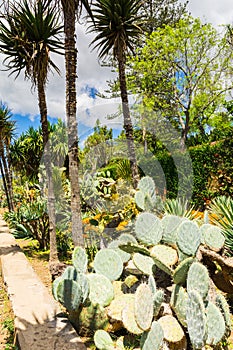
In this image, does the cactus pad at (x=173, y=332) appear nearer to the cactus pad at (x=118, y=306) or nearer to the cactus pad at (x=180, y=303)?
the cactus pad at (x=180, y=303)

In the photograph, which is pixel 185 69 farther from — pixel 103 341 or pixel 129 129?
pixel 103 341

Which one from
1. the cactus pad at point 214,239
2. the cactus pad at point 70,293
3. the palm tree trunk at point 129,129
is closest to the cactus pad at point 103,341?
the cactus pad at point 70,293

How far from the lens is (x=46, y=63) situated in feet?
20.7

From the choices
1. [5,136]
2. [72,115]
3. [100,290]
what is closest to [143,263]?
[100,290]

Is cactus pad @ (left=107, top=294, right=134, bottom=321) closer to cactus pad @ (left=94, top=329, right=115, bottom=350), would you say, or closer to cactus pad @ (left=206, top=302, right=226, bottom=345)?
cactus pad @ (left=94, top=329, right=115, bottom=350)

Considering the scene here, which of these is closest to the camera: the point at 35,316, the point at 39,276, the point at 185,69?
the point at 35,316

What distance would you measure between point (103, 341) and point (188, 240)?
1329 millimetres

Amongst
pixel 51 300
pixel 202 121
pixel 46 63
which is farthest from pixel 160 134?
pixel 51 300

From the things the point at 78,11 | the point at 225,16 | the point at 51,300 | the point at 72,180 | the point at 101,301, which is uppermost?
the point at 225,16

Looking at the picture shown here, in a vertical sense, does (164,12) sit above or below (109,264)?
above

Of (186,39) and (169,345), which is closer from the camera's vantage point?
(169,345)

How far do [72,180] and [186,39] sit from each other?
1397 cm

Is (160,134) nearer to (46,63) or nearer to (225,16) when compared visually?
(225,16)

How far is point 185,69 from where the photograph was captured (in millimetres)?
17141
